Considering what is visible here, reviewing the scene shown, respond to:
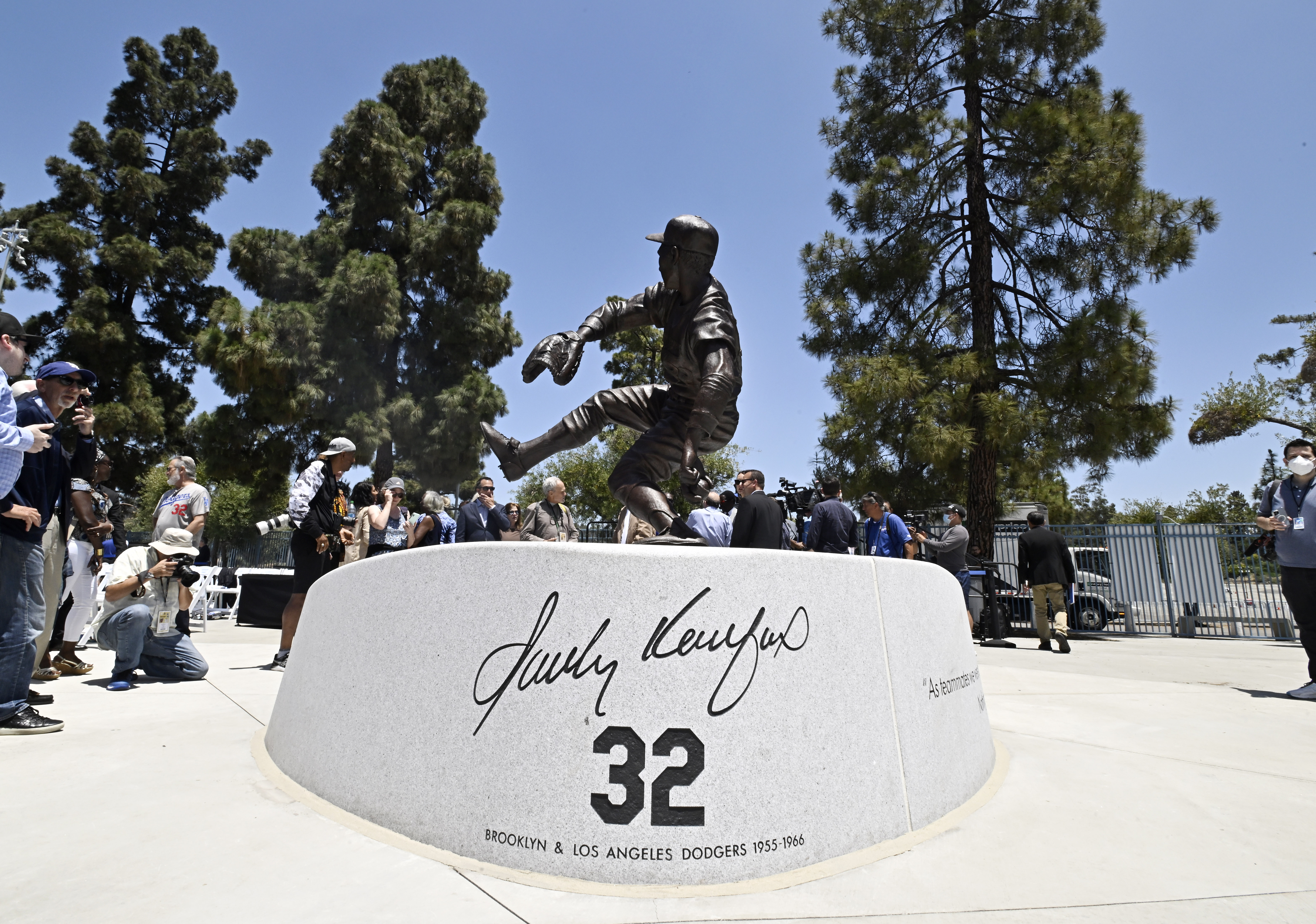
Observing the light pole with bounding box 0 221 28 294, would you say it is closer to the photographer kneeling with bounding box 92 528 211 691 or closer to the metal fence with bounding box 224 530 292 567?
the metal fence with bounding box 224 530 292 567

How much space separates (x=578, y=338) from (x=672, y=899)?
9.62 ft

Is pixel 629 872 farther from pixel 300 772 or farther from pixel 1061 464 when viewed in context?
Result: pixel 1061 464

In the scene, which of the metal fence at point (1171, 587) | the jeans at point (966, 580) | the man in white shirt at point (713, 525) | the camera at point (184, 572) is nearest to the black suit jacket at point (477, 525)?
the man in white shirt at point (713, 525)

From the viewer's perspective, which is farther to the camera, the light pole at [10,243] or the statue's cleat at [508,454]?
the light pole at [10,243]

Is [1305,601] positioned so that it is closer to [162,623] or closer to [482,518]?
[482,518]

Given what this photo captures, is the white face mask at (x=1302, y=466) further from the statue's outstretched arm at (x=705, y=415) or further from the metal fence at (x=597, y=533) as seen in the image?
the metal fence at (x=597, y=533)

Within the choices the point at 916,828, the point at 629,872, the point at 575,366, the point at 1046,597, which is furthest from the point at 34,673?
the point at 1046,597

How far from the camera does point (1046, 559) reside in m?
9.84

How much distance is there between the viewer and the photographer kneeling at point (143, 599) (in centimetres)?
521

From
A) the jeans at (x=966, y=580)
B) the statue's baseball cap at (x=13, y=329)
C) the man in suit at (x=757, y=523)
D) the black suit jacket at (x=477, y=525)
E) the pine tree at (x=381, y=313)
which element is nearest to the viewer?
the statue's baseball cap at (x=13, y=329)

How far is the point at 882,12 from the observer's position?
16891 millimetres

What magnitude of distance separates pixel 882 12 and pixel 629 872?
63.6 feet

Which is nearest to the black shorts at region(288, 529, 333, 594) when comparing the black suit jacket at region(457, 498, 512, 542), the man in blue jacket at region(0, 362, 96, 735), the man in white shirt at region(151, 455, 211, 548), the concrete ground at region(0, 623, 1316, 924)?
the man in white shirt at region(151, 455, 211, 548)

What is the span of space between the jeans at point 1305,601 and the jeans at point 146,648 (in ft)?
27.7
